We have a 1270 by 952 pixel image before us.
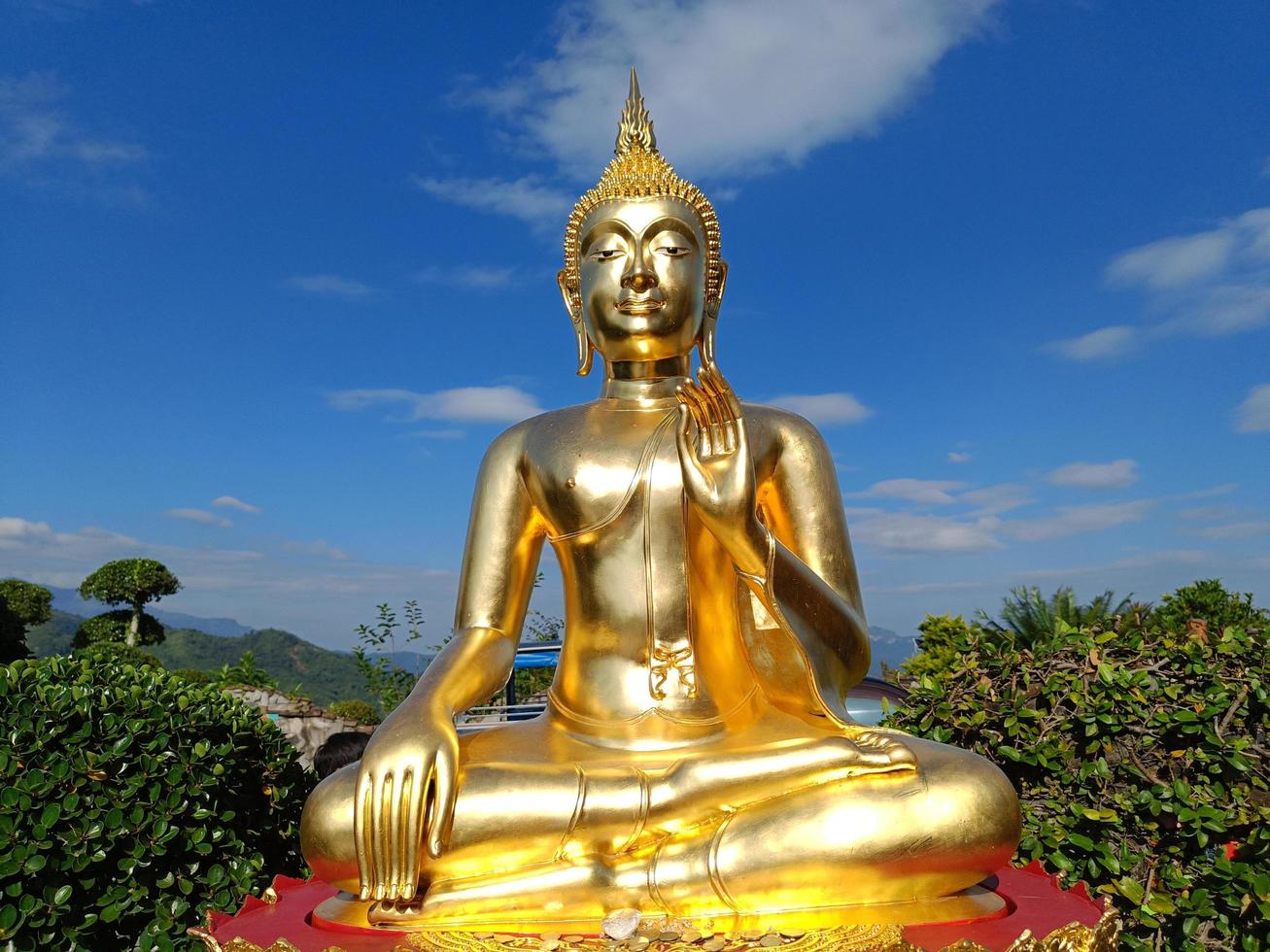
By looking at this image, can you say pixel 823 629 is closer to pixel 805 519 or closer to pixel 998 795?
pixel 805 519

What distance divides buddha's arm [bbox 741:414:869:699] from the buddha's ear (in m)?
0.94

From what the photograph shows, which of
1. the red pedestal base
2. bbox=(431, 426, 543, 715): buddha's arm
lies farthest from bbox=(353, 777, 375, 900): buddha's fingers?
bbox=(431, 426, 543, 715): buddha's arm

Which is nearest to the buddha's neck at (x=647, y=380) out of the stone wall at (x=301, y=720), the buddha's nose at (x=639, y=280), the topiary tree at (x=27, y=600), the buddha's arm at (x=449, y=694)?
the buddha's nose at (x=639, y=280)

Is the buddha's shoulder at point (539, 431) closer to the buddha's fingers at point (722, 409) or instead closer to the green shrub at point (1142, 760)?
the buddha's fingers at point (722, 409)

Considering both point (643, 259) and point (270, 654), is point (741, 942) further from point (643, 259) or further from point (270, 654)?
point (270, 654)

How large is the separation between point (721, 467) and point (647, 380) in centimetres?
103

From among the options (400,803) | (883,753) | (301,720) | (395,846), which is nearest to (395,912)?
(395,846)

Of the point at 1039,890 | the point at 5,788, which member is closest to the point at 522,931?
the point at 1039,890

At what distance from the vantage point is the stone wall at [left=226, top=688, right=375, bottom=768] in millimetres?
10125

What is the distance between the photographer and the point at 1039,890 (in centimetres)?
337

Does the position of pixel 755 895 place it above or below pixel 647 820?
below

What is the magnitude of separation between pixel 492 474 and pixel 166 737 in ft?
5.41

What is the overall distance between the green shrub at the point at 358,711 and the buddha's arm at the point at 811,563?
885cm

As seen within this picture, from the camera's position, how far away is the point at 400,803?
3.10m
